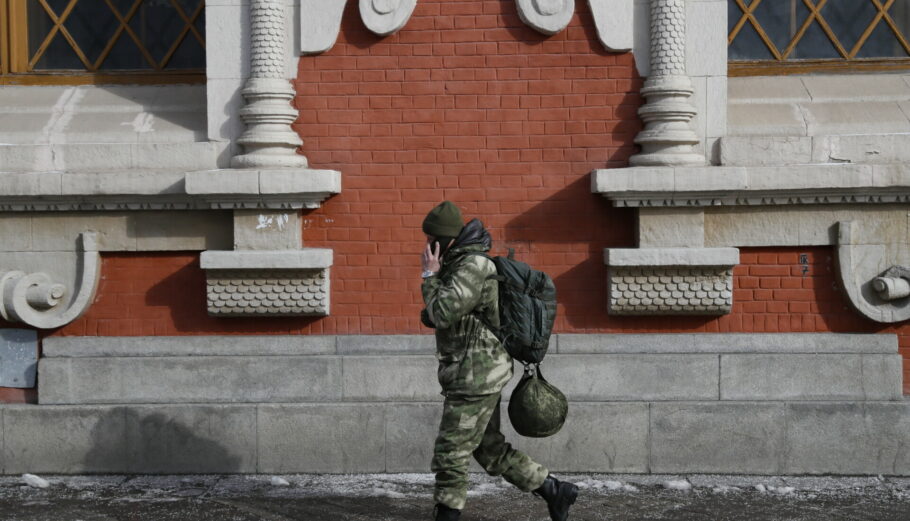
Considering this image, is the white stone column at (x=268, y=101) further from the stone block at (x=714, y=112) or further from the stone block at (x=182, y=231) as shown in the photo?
the stone block at (x=714, y=112)

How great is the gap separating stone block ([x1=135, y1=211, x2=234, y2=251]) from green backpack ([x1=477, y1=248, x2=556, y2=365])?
2797 millimetres

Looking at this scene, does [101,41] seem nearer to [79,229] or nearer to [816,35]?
[79,229]

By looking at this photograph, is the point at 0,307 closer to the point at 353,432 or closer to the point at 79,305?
the point at 79,305

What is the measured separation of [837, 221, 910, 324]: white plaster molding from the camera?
803 cm

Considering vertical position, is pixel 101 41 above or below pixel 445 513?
above

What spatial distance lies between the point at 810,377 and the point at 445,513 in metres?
3.06

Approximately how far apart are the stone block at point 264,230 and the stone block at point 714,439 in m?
2.70

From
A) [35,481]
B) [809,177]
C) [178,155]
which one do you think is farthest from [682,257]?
[35,481]

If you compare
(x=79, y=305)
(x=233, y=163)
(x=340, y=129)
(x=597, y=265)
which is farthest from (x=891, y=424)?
(x=79, y=305)

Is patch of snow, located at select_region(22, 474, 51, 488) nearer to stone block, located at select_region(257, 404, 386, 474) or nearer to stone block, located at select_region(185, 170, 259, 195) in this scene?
stone block, located at select_region(257, 404, 386, 474)

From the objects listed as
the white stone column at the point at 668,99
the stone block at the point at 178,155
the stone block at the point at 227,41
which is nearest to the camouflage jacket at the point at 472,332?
the white stone column at the point at 668,99

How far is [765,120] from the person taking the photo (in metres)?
8.31

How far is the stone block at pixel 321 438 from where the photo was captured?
7.95 meters

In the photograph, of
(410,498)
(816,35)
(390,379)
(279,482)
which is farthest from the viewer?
(816,35)
